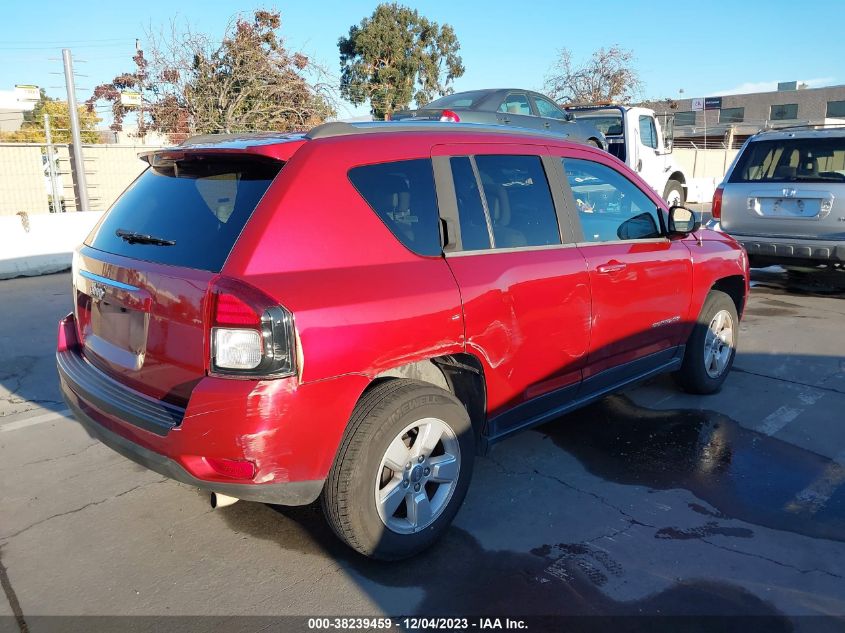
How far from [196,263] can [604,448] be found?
110 inches

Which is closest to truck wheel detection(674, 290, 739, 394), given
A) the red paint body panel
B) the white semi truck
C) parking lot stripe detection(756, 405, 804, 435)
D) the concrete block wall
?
parking lot stripe detection(756, 405, 804, 435)

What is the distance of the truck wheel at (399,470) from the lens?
2869mm

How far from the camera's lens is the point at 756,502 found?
146 inches

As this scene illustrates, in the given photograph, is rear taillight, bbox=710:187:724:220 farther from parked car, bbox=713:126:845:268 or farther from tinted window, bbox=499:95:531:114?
tinted window, bbox=499:95:531:114

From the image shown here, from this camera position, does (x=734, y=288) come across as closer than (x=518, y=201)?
No

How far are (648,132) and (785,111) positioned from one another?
149 feet

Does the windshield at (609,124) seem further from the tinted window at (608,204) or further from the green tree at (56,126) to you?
the green tree at (56,126)

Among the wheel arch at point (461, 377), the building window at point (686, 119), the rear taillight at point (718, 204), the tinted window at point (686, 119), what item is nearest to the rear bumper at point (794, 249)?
the rear taillight at point (718, 204)

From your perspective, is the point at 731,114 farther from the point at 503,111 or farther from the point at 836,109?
the point at 503,111

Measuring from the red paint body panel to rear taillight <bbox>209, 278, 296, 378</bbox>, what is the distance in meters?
0.04

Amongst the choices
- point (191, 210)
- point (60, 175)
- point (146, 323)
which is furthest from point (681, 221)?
point (60, 175)

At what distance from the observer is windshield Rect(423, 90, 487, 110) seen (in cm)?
1071

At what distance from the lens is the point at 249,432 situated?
103 inches

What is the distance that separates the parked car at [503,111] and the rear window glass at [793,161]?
247 cm
